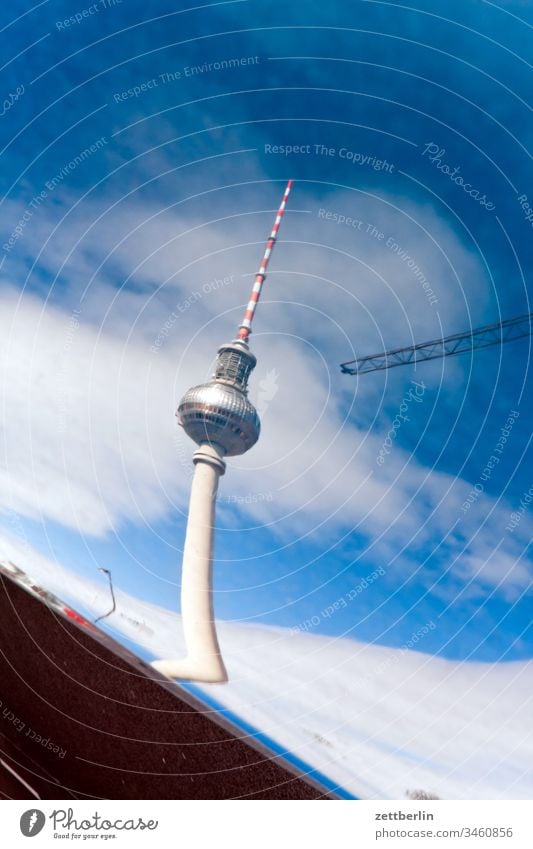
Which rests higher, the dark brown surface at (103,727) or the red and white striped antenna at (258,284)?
the red and white striped antenna at (258,284)

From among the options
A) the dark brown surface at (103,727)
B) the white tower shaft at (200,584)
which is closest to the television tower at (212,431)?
the white tower shaft at (200,584)

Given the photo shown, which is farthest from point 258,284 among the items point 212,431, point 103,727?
point 103,727

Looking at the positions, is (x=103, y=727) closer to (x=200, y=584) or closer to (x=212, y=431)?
(x=200, y=584)

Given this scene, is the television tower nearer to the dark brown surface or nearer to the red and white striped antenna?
the red and white striped antenna

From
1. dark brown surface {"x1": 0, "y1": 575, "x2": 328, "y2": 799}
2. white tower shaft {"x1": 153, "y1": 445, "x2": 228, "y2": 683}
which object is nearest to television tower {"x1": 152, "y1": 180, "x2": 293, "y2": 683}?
white tower shaft {"x1": 153, "y1": 445, "x2": 228, "y2": 683}

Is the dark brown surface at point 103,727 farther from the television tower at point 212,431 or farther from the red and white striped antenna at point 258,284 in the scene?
the television tower at point 212,431

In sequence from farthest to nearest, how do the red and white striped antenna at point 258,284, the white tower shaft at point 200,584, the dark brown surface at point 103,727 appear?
the white tower shaft at point 200,584
the red and white striped antenna at point 258,284
the dark brown surface at point 103,727

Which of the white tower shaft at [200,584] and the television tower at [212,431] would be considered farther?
the television tower at [212,431]
